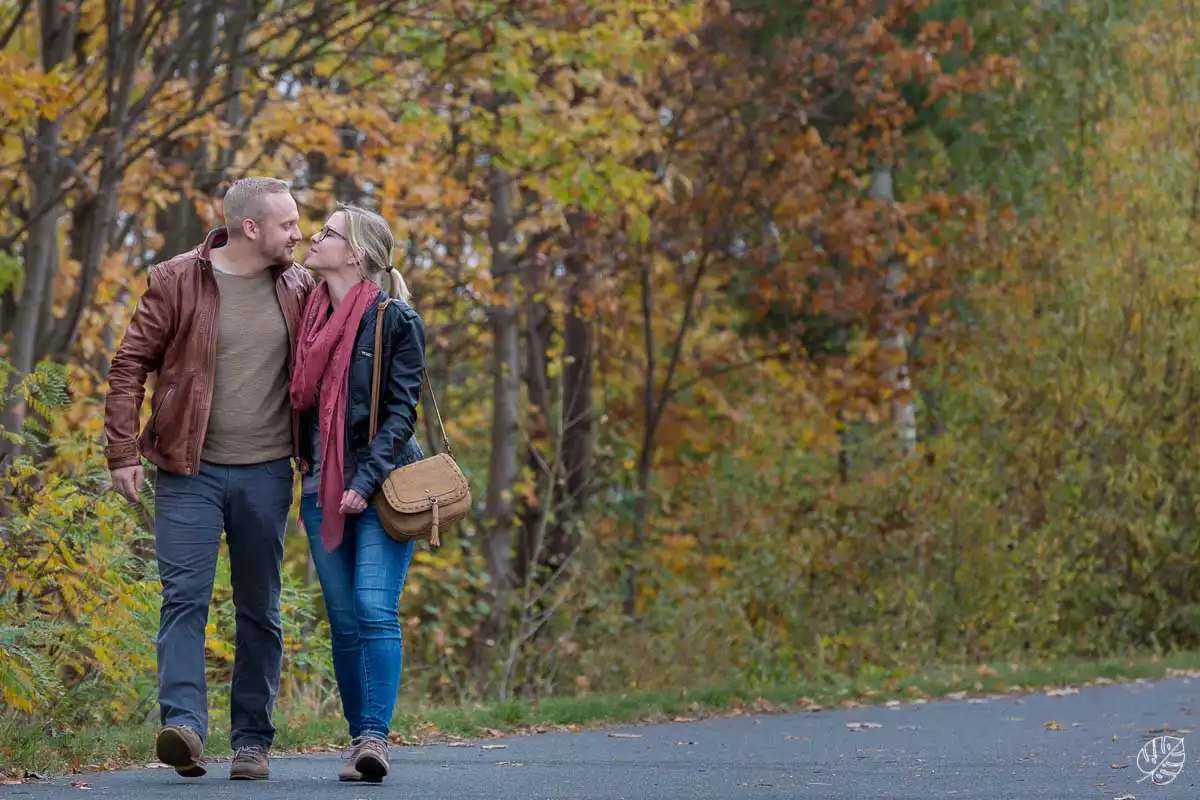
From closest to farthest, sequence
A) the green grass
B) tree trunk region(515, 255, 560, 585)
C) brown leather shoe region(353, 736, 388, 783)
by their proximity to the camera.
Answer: brown leather shoe region(353, 736, 388, 783) < the green grass < tree trunk region(515, 255, 560, 585)

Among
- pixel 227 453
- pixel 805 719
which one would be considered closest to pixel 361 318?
pixel 227 453

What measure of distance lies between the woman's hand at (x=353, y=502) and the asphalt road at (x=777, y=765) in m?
0.92

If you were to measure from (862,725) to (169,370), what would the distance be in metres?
4.78

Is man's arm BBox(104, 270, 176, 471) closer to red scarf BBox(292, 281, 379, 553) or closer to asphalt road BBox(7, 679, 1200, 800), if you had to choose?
red scarf BBox(292, 281, 379, 553)

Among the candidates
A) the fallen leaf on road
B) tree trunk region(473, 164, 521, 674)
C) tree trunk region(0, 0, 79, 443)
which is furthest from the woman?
tree trunk region(473, 164, 521, 674)

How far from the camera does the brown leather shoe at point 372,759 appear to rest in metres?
6.33

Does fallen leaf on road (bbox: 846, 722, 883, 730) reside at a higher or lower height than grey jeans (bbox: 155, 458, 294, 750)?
lower

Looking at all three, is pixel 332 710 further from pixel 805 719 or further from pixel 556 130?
pixel 556 130

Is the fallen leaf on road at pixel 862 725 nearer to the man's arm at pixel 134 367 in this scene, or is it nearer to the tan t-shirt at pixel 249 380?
the tan t-shirt at pixel 249 380

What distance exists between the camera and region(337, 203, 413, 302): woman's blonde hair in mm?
6480

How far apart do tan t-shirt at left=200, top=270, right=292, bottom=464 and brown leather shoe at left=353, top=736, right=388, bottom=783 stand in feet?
3.38

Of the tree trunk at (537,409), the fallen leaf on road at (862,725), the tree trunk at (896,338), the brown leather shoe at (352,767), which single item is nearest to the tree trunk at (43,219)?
the tree trunk at (537,409)

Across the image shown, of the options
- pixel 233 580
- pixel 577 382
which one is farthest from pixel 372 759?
pixel 577 382

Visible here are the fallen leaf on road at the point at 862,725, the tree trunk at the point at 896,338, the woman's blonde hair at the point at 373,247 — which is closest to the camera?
the woman's blonde hair at the point at 373,247
